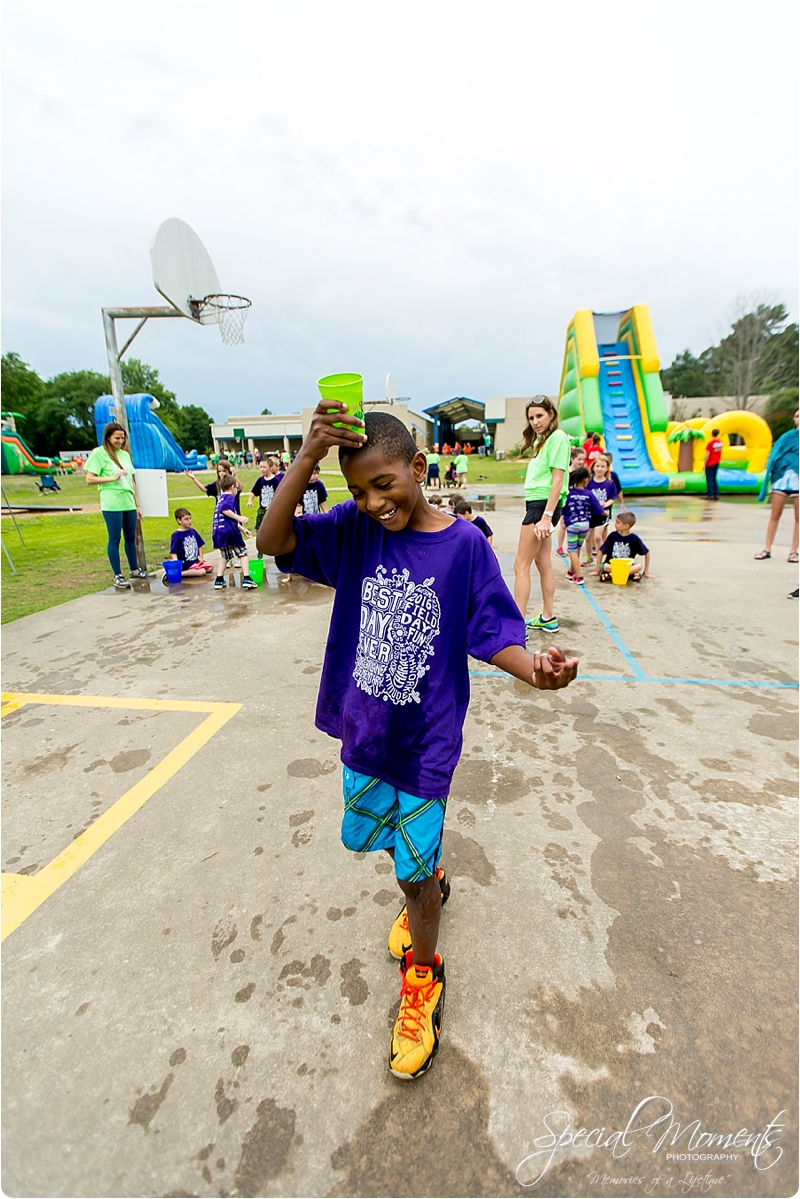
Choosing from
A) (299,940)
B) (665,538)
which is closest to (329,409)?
(299,940)

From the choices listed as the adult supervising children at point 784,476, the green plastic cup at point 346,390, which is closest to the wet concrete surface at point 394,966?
the green plastic cup at point 346,390

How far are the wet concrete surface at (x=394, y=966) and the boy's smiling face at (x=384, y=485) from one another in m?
1.43

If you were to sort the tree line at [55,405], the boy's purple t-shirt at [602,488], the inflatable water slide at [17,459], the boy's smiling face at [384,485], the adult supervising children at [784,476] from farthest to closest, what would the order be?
1. the tree line at [55,405]
2. the inflatable water slide at [17,459]
3. the boy's purple t-shirt at [602,488]
4. the adult supervising children at [784,476]
5. the boy's smiling face at [384,485]

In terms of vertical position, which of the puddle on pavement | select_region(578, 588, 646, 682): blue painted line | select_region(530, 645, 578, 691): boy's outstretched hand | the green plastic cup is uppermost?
the green plastic cup

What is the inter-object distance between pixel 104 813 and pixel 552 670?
7.25 feet

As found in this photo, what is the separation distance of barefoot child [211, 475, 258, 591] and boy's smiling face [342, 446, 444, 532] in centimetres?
483

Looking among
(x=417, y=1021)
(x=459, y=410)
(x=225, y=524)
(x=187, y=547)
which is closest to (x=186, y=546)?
(x=187, y=547)

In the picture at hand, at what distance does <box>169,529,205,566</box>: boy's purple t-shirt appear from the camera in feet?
21.1

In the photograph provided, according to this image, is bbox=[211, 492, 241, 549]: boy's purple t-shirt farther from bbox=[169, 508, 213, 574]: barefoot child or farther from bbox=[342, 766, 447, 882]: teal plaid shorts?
bbox=[342, 766, 447, 882]: teal plaid shorts

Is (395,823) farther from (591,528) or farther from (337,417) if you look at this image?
(591,528)

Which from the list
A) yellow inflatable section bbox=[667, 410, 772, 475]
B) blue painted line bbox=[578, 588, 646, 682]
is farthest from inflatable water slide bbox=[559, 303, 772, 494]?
blue painted line bbox=[578, 588, 646, 682]

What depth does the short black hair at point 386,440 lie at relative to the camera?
135 cm

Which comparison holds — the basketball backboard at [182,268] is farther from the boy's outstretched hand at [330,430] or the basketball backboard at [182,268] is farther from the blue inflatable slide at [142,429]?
the blue inflatable slide at [142,429]

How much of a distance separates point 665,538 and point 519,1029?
856 cm
